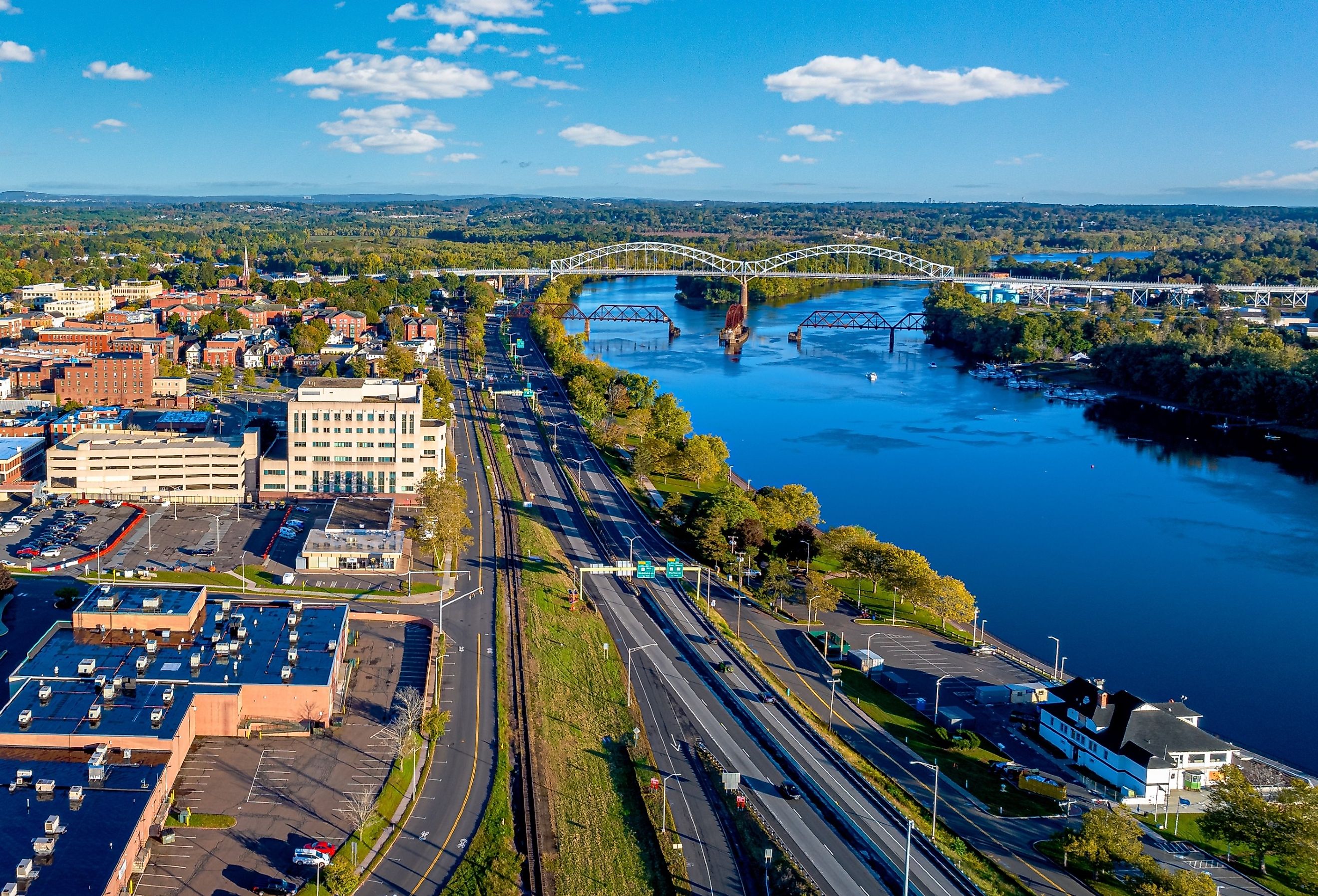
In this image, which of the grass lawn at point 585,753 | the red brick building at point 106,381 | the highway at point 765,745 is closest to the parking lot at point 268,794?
the grass lawn at point 585,753

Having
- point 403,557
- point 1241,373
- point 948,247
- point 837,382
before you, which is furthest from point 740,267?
point 403,557

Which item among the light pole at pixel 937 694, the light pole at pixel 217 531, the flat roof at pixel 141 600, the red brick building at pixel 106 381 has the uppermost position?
the red brick building at pixel 106 381

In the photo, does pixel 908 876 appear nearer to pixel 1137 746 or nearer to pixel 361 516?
pixel 1137 746

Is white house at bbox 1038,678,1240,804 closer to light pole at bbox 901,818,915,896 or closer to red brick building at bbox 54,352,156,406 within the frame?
light pole at bbox 901,818,915,896

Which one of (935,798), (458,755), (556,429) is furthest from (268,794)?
(556,429)

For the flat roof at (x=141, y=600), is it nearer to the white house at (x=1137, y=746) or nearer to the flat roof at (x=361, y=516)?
the flat roof at (x=361, y=516)

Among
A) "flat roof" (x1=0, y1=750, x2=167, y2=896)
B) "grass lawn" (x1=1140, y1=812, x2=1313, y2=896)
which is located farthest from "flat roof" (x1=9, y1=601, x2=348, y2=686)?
"grass lawn" (x1=1140, y1=812, x2=1313, y2=896)
